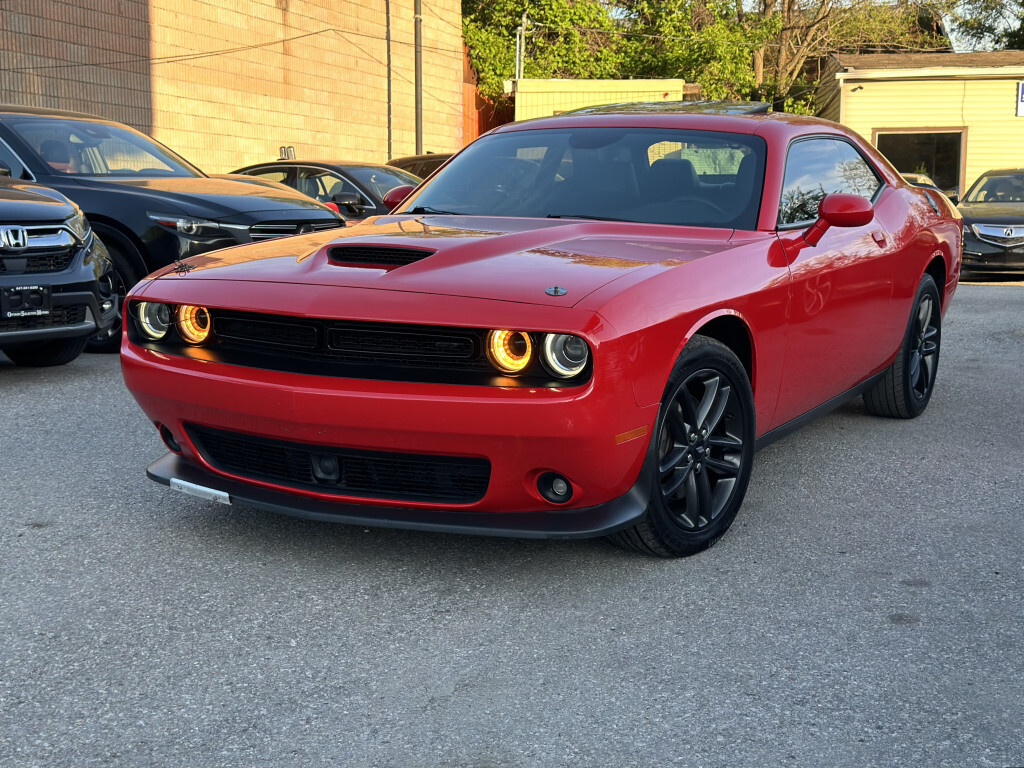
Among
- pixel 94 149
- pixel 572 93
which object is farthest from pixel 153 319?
pixel 572 93

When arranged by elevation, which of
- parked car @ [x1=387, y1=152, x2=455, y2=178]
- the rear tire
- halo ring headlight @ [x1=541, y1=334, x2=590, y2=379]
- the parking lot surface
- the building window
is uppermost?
the building window

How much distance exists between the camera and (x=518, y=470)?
3.25 m

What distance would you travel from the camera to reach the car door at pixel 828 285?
4309 mm

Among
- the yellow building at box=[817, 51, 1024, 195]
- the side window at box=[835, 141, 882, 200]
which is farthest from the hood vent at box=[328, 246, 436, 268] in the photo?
the yellow building at box=[817, 51, 1024, 195]

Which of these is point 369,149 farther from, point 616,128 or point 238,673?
point 238,673

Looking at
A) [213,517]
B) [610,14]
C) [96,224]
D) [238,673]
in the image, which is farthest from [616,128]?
[610,14]

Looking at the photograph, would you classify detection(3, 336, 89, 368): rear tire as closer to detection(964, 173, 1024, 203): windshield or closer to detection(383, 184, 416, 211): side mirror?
detection(383, 184, 416, 211): side mirror

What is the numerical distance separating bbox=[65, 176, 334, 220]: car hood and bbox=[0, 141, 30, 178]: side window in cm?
36

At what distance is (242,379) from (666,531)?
135 cm

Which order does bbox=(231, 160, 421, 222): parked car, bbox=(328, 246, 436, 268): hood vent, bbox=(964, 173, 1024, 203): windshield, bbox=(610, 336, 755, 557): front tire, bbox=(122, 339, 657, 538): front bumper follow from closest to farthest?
bbox=(122, 339, 657, 538): front bumper
bbox=(610, 336, 755, 557): front tire
bbox=(328, 246, 436, 268): hood vent
bbox=(231, 160, 421, 222): parked car
bbox=(964, 173, 1024, 203): windshield

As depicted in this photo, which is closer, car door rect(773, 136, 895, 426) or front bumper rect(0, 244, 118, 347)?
car door rect(773, 136, 895, 426)

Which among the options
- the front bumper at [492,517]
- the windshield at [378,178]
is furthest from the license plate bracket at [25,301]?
the windshield at [378,178]

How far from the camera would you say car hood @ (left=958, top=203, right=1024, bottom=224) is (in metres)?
13.8

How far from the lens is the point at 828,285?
14.7 ft
